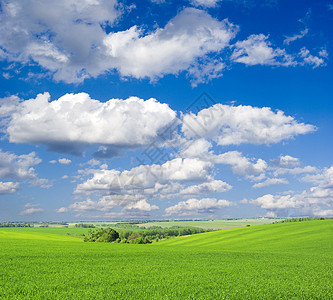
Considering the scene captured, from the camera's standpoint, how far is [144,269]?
2289 centimetres

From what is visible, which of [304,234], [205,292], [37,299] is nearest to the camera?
[37,299]

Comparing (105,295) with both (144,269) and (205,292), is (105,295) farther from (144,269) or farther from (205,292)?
(144,269)

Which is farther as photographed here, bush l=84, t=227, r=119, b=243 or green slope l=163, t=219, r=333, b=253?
bush l=84, t=227, r=119, b=243

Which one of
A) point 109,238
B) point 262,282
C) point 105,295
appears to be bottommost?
point 109,238

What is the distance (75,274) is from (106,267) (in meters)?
4.34

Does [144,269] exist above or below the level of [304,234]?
above

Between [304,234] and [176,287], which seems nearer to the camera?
[176,287]

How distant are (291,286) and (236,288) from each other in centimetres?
429

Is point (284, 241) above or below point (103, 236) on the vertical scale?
below

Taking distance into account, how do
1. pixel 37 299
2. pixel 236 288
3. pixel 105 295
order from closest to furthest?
pixel 37 299 < pixel 105 295 < pixel 236 288

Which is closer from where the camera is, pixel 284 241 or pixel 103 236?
pixel 284 241

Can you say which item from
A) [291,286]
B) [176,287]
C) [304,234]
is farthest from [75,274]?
[304,234]

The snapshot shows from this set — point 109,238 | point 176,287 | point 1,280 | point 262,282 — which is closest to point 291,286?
point 262,282

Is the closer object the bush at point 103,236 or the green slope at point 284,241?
the green slope at point 284,241
